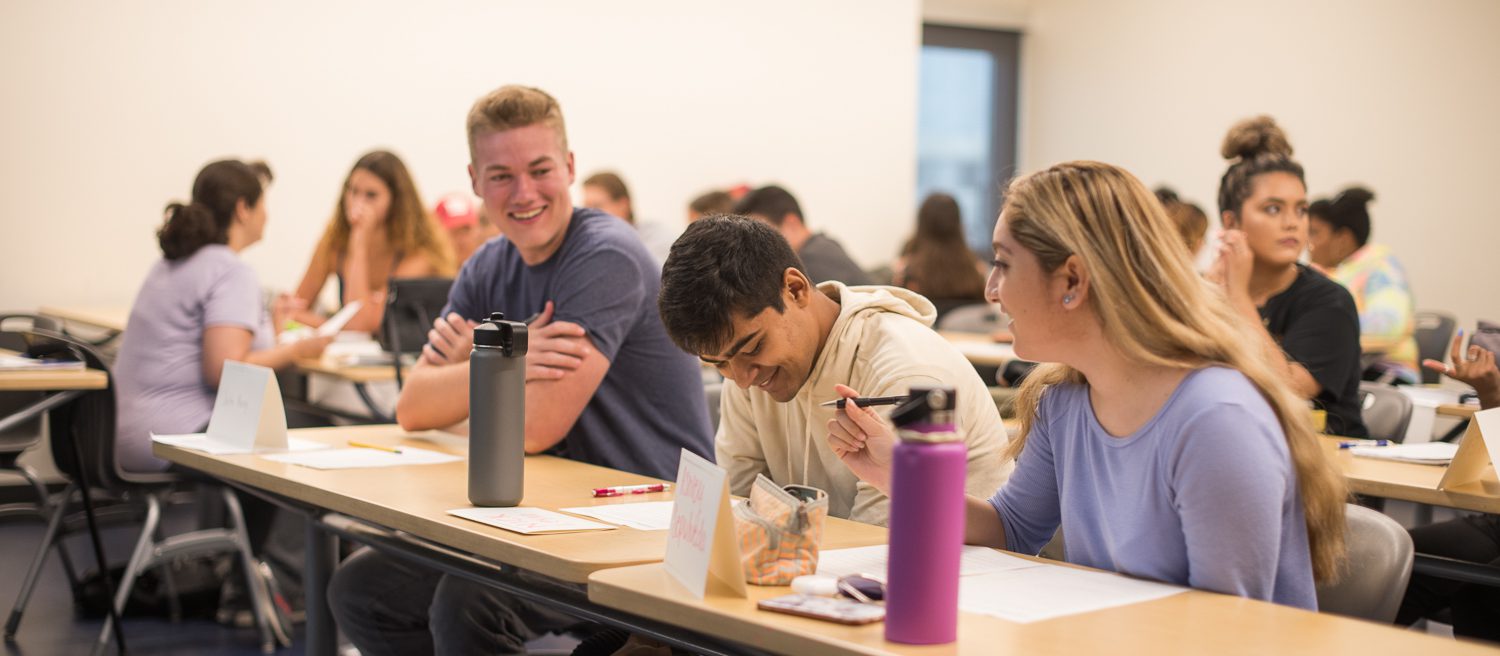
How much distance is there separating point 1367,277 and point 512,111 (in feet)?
13.0

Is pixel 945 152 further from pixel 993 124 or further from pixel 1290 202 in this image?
pixel 1290 202

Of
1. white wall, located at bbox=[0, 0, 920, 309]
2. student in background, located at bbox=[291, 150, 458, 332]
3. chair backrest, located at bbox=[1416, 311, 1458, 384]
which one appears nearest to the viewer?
student in background, located at bbox=[291, 150, 458, 332]

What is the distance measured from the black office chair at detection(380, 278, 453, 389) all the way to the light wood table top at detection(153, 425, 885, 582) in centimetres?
138

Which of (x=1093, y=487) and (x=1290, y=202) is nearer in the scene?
(x=1093, y=487)

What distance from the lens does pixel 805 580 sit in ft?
4.19

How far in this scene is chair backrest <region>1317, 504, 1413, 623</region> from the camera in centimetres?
153

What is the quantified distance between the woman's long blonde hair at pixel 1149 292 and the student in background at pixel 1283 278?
60.7 inches

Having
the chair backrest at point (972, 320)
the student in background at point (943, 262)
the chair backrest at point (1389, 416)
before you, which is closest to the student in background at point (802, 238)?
the chair backrest at point (972, 320)

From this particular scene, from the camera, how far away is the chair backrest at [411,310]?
394 cm

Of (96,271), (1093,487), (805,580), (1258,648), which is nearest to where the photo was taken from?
(1258,648)

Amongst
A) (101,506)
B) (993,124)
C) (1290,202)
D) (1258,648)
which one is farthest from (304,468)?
(993,124)

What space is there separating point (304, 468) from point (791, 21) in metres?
5.34

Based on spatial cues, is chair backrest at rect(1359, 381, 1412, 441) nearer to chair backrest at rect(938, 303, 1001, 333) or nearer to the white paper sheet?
the white paper sheet

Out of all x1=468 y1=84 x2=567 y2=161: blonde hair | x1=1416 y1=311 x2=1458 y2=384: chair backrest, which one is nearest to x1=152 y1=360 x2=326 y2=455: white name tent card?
x1=468 y1=84 x2=567 y2=161: blonde hair
